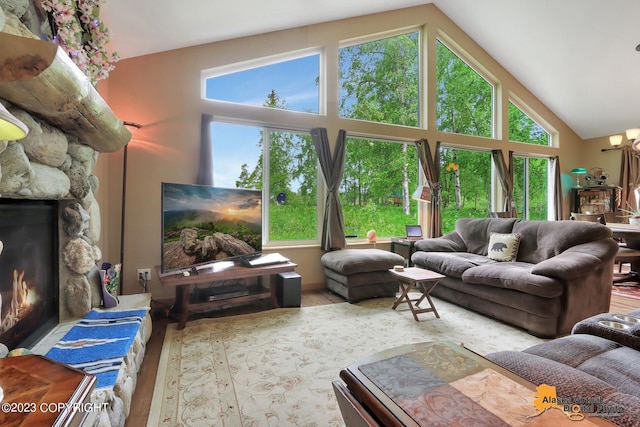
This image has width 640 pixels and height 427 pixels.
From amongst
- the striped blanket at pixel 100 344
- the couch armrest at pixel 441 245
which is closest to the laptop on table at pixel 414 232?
the couch armrest at pixel 441 245

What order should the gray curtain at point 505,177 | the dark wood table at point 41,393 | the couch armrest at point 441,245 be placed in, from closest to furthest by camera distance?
the dark wood table at point 41,393 < the couch armrest at point 441,245 < the gray curtain at point 505,177

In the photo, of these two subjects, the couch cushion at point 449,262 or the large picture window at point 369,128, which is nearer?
the couch cushion at point 449,262

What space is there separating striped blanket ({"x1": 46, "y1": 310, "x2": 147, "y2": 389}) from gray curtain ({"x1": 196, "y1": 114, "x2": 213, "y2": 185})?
1.82 meters

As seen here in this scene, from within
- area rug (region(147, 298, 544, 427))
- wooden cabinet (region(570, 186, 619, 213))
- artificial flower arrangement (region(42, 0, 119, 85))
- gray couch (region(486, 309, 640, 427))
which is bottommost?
area rug (region(147, 298, 544, 427))

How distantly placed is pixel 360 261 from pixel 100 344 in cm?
248

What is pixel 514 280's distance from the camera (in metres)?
2.65

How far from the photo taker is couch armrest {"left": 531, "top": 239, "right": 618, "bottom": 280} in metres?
2.47

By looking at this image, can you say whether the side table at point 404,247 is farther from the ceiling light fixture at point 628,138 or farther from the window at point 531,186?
the window at point 531,186

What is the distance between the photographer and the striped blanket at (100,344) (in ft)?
4.54

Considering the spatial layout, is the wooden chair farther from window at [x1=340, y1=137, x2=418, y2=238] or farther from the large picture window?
window at [x1=340, y1=137, x2=418, y2=238]

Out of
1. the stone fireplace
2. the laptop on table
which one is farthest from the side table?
the stone fireplace

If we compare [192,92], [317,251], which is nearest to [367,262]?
[317,251]

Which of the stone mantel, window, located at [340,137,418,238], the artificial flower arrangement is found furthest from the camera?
window, located at [340,137,418,238]

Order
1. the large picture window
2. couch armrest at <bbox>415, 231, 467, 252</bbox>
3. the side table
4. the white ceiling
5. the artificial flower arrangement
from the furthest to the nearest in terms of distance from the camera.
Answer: the side table, couch armrest at <bbox>415, 231, 467, 252</bbox>, the large picture window, the white ceiling, the artificial flower arrangement
